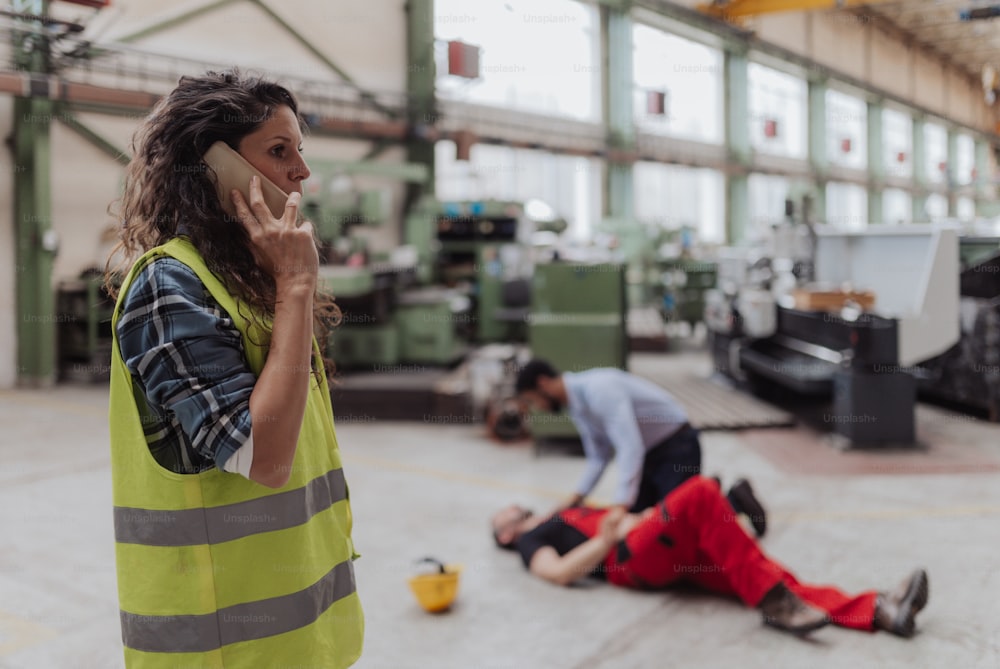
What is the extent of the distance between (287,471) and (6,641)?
2.44m

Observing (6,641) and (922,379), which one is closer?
(6,641)

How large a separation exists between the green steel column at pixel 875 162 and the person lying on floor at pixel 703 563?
2104 cm

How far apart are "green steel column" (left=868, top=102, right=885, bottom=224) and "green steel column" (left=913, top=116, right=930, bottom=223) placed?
249 centimetres

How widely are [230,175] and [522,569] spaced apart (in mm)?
2692

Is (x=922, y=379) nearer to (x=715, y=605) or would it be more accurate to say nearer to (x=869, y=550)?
(x=869, y=550)

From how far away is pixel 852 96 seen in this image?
21.1m

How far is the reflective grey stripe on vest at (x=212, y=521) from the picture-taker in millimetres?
1099

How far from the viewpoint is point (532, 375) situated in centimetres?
372

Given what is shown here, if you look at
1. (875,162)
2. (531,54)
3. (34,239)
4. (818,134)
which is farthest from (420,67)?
(875,162)

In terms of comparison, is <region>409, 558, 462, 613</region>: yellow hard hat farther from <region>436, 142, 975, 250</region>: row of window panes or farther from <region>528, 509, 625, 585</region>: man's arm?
<region>436, 142, 975, 250</region>: row of window panes

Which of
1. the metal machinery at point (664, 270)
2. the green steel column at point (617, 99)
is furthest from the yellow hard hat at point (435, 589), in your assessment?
the green steel column at point (617, 99)

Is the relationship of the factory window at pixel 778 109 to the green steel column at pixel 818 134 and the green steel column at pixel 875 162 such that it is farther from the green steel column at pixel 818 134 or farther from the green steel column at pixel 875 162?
Result: the green steel column at pixel 875 162

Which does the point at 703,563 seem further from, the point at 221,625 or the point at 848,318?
the point at 848,318

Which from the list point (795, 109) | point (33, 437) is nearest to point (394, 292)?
point (33, 437)
